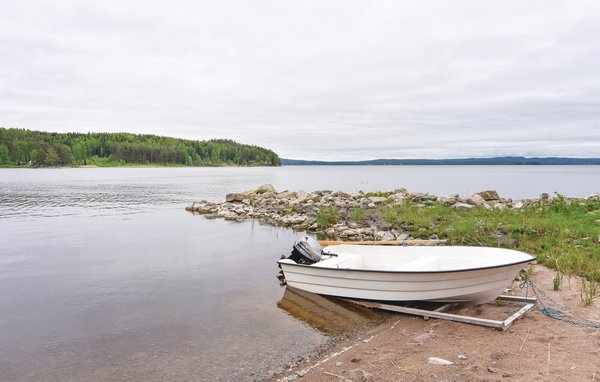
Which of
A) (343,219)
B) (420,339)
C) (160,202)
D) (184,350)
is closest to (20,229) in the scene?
(160,202)

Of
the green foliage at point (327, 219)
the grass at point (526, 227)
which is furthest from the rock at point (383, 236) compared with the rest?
the green foliage at point (327, 219)

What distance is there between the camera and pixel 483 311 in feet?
28.2

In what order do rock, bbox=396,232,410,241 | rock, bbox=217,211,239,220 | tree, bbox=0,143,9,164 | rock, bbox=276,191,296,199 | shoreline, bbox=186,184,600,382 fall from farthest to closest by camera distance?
1. tree, bbox=0,143,9,164
2. rock, bbox=276,191,296,199
3. rock, bbox=217,211,239,220
4. rock, bbox=396,232,410,241
5. shoreline, bbox=186,184,600,382

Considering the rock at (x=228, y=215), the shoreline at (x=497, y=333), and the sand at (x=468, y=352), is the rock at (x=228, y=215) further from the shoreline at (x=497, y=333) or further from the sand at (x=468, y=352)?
the sand at (x=468, y=352)

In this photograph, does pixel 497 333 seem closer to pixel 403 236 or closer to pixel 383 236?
pixel 403 236

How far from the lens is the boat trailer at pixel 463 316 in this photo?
24.6 feet

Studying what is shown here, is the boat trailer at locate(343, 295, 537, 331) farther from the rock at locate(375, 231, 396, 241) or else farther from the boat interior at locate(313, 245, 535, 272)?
the rock at locate(375, 231, 396, 241)

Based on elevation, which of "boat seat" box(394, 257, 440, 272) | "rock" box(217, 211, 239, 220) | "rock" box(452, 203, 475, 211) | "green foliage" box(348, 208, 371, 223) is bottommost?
"rock" box(217, 211, 239, 220)

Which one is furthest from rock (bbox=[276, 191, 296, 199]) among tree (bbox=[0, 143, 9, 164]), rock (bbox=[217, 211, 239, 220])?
tree (bbox=[0, 143, 9, 164])

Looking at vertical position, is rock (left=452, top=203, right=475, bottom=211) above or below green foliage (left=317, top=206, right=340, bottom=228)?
above

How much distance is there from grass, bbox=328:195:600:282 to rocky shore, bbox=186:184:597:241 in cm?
18

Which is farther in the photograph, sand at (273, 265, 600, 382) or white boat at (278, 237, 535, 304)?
white boat at (278, 237, 535, 304)

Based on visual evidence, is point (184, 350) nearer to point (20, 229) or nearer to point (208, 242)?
point (208, 242)

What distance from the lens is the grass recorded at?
11078 millimetres
